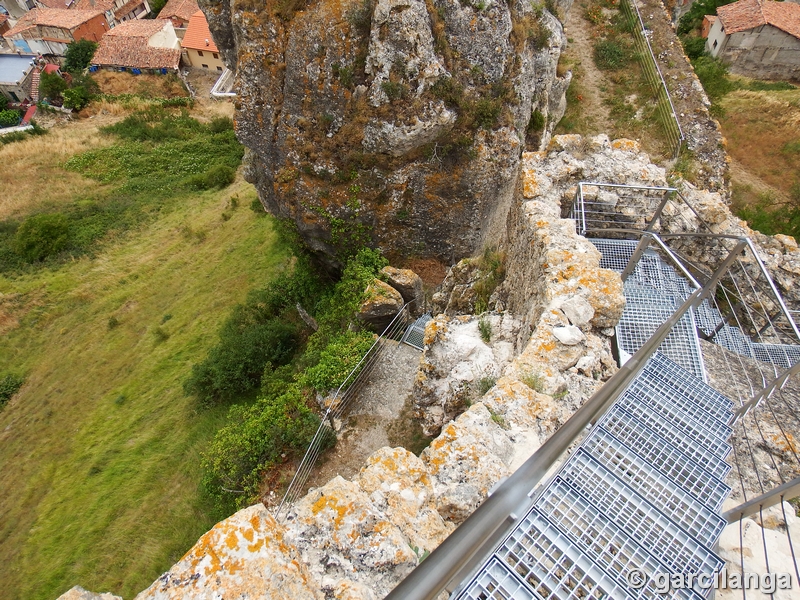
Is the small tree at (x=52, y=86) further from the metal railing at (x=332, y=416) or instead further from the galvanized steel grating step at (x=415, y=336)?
the metal railing at (x=332, y=416)

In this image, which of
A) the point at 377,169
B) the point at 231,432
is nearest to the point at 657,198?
the point at 377,169

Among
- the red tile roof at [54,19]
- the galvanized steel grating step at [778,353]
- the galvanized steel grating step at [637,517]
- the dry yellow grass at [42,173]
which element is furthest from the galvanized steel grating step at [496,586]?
the red tile roof at [54,19]

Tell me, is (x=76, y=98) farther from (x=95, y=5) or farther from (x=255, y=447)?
(x=255, y=447)

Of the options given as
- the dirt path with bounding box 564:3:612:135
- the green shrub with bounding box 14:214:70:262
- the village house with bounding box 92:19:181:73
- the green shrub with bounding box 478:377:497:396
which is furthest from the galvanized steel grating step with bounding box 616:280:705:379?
the village house with bounding box 92:19:181:73

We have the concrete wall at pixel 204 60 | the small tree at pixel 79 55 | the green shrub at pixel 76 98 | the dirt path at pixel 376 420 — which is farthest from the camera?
the small tree at pixel 79 55

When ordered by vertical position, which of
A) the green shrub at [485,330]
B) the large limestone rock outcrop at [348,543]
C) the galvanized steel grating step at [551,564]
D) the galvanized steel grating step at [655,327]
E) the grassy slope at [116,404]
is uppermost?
the galvanized steel grating step at [551,564]

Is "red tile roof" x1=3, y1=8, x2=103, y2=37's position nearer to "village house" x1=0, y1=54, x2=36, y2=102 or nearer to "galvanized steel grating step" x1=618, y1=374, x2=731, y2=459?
"village house" x1=0, y1=54, x2=36, y2=102
